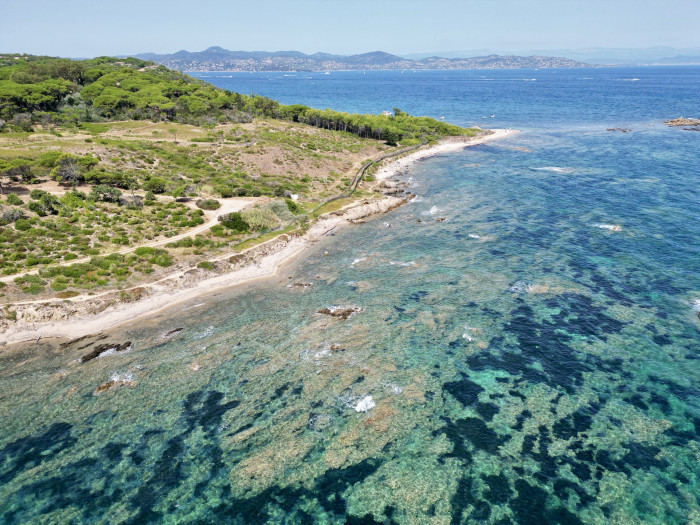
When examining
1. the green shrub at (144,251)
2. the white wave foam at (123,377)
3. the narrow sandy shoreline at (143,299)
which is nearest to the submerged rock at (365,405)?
the white wave foam at (123,377)

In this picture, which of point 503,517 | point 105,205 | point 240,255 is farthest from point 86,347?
point 503,517

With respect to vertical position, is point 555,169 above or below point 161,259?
above

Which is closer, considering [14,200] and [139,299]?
[139,299]

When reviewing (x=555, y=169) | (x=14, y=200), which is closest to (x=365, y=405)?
(x=14, y=200)

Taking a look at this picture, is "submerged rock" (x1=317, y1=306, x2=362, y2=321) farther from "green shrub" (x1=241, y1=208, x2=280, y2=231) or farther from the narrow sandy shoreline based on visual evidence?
"green shrub" (x1=241, y1=208, x2=280, y2=231)

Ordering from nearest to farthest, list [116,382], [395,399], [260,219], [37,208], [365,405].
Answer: [365,405] < [395,399] < [116,382] < [37,208] < [260,219]

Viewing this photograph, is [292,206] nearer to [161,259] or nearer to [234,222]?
[234,222]
